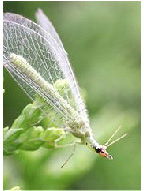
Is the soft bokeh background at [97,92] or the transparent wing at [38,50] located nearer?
the transparent wing at [38,50]

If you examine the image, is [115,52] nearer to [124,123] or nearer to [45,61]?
[124,123]

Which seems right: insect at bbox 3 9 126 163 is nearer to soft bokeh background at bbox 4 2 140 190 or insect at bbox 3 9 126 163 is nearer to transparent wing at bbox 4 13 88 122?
transparent wing at bbox 4 13 88 122

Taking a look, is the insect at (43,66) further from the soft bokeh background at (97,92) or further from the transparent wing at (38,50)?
the soft bokeh background at (97,92)

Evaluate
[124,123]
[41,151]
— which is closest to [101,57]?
[124,123]

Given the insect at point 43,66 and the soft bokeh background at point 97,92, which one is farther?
the soft bokeh background at point 97,92

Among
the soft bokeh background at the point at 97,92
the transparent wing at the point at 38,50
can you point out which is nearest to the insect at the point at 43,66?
the transparent wing at the point at 38,50

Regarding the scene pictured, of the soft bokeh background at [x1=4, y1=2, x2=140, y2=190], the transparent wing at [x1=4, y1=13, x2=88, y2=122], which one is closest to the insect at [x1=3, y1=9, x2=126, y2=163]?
the transparent wing at [x1=4, y1=13, x2=88, y2=122]
